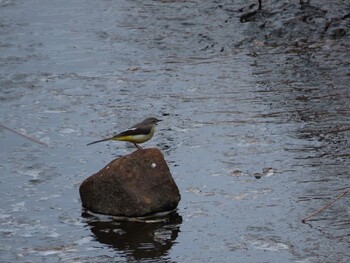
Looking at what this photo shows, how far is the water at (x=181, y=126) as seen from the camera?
8.75 m

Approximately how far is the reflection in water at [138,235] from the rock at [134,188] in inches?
4.8

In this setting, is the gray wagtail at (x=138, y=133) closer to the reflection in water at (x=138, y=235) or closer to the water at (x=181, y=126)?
the water at (x=181, y=126)

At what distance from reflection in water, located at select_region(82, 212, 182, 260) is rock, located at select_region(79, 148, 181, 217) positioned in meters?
0.12

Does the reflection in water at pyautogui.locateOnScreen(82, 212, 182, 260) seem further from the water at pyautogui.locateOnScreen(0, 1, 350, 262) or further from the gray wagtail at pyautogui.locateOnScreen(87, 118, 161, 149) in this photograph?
the gray wagtail at pyautogui.locateOnScreen(87, 118, 161, 149)

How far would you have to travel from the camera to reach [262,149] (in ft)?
35.3

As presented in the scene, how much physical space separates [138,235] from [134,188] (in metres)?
0.52

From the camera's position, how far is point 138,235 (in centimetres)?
889

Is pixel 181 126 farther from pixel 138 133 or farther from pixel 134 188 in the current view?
pixel 134 188

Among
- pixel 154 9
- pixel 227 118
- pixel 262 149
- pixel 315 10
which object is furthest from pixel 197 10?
pixel 262 149

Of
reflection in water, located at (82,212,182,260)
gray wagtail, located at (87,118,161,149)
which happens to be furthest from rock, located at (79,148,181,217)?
gray wagtail, located at (87,118,161,149)

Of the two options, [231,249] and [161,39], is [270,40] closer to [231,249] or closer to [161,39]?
[161,39]

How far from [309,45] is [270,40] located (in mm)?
651

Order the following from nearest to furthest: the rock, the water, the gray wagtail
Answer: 1. the water
2. the rock
3. the gray wagtail

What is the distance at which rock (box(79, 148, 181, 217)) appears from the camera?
9.19 meters
